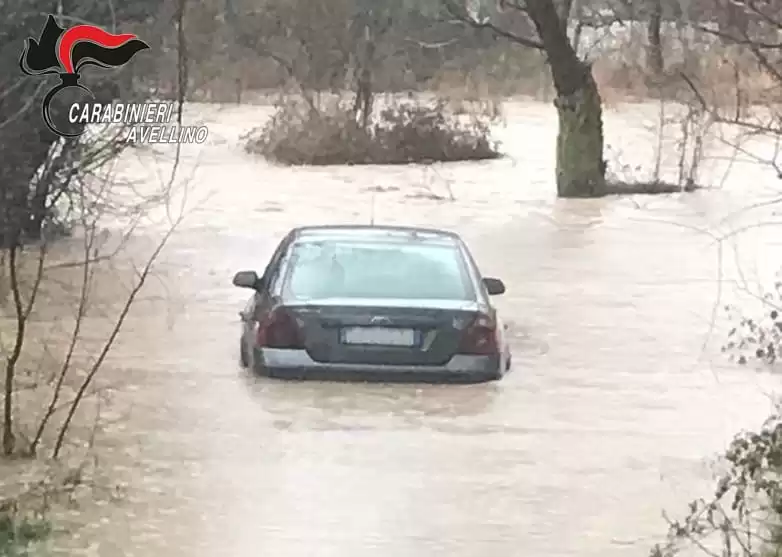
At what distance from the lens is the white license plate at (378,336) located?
195 inches

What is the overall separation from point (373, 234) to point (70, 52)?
1348 millimetres

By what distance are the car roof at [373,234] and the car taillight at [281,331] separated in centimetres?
63

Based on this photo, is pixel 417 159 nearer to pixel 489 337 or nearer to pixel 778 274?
pixel 778 274

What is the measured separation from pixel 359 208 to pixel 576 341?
246 cm

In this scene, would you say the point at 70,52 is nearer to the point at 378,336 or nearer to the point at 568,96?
the point at 378,336

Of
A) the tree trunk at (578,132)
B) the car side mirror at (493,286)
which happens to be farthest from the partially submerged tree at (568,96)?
the car side mirror at (493,286)

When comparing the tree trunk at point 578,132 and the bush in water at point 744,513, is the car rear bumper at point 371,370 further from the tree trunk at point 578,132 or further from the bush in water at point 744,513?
the tree trunk at point 578,132

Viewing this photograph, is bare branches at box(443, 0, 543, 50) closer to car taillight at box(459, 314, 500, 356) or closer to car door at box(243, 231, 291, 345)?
car door at box(243, 231, 291, 345)

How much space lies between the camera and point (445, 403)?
5.37 meters

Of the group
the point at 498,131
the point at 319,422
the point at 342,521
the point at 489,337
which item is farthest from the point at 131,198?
the point at 498,131

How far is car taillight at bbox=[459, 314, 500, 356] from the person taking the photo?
16.5ft

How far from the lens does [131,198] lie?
21.2ft

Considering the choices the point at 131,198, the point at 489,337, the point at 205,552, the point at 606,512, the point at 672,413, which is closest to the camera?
the point at 205,552

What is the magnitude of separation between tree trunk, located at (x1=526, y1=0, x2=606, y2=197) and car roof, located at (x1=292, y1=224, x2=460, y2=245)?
4.29 meters
